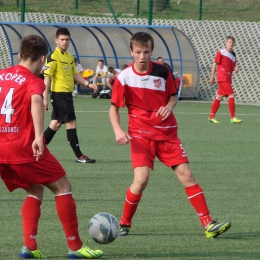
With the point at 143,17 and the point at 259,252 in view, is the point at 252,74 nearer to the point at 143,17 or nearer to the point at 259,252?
the point at 143,17

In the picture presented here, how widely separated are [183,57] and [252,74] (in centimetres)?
251

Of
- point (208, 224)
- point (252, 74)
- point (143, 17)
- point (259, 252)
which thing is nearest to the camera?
point (259, 252)

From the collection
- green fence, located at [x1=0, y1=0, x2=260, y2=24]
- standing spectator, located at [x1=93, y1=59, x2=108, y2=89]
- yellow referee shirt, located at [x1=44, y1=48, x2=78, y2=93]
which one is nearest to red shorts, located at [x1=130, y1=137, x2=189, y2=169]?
yellow referee shirt, located at [x1=44, y1=48, x2=78, y2=93]

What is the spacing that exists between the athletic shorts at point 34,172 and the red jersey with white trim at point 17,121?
0.17 ft

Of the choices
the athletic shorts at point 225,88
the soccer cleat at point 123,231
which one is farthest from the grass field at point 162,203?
the athletic shorts at point 225,88

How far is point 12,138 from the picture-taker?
16.7 feet

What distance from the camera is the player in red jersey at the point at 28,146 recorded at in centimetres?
509

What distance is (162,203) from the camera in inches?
305

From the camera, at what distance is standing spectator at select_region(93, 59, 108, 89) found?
1049 inches

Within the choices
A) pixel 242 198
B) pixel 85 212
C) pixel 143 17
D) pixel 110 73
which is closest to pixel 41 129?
pixel 85 212

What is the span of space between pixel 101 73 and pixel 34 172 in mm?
21805

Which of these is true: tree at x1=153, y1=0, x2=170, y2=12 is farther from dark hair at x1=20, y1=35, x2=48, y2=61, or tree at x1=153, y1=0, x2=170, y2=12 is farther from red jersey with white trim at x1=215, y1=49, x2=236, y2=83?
dark hair at x1=20, y1=35, x2=48, y2=61

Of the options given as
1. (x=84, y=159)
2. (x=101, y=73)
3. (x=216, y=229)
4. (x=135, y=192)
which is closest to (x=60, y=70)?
(x=84, y=159)

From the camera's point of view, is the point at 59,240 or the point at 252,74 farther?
the point at 252,74
